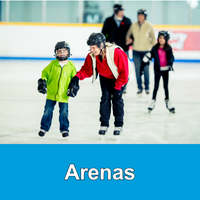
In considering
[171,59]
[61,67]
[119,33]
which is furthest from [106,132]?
[119,33]

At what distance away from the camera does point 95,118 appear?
4.35 m

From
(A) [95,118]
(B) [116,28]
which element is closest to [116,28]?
(B) [116,28]

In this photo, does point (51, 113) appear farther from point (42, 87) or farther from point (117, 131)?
point (117, 131)

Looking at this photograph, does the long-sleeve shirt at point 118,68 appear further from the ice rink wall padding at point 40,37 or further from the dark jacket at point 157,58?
the ice rink wall padding at point 40,37

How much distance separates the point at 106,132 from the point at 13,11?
393 inches

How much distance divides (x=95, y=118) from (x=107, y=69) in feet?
3.80

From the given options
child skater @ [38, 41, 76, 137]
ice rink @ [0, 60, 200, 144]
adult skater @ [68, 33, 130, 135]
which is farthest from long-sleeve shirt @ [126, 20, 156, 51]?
child skater @ [38, 41, 76, 137]

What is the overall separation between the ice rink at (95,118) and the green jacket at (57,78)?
441 mm

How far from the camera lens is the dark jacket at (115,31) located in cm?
570

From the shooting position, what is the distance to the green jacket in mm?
3197

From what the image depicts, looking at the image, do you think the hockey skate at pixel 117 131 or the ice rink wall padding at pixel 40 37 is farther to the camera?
the ice rink wall padding at pixel 40 37

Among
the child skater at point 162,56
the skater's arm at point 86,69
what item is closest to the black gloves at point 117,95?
the skater's arm at point 86,69

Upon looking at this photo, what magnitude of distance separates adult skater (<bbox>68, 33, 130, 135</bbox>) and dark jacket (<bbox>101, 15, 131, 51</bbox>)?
7.92 ft

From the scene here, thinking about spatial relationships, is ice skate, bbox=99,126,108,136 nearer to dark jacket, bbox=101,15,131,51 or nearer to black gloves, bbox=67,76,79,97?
black gloves, bbox=67,76,79,97
